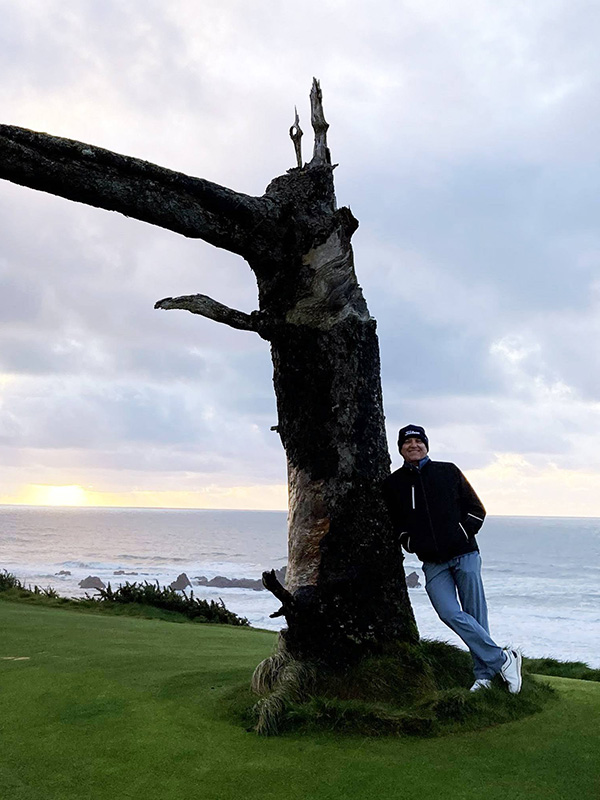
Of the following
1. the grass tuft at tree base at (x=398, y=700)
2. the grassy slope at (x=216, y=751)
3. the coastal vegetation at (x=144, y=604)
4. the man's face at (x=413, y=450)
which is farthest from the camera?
the coastal vegetation at (x=144, y=604)

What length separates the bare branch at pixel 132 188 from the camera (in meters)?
4.57

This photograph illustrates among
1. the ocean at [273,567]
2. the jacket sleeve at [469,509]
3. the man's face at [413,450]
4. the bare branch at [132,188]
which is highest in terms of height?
the bare branch at [132,188]

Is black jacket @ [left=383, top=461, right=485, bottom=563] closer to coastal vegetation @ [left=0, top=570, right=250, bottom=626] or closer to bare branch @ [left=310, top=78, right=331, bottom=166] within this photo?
bare branch @ [left=310, top=78, right=331, bottom=166]

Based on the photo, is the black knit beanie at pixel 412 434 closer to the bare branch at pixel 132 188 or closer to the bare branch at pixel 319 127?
the bare branch at pixel 132 188

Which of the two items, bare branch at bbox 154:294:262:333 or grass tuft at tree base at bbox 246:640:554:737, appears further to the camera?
bare branch at bbox 154:294:262:333

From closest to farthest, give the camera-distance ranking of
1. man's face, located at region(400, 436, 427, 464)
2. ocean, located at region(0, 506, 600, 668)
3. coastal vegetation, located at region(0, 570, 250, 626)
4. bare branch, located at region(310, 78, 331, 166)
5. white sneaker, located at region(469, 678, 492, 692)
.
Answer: white sneaker, located at region(469, 678, 492, 692), man's face, located at region(400, 436, 427, 464), bare branch, located at region(310, 78, 331, 166), coastal vegetation, located at region(0, 570, 250, 626), ocean, located at region(0, 506, 600, 668)

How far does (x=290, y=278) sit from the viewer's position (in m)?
5.45

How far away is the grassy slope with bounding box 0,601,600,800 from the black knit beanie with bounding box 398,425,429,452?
6.85 ft

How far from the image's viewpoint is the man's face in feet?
17.3

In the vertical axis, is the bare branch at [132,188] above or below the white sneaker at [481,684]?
above

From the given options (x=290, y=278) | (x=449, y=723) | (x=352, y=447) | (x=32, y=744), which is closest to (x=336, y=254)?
(x=290, y=278)

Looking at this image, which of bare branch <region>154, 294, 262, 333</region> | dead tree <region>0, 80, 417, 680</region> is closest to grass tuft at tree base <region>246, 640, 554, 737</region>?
dead tree <region>0, 80, 417, 680</region>

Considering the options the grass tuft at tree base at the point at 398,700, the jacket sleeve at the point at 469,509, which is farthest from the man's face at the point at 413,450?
the grass tuft at tree base at the point at 398,700

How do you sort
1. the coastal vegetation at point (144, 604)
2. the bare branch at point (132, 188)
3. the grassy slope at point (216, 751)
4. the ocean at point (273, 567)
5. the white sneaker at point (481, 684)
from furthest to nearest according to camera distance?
the ocean at point (273, 567), the coastal vegetation at point (144, 604), the white sneaker at point (481, 684), the bare branch at point (132, 188), the grassy slope at point (216, 751)
